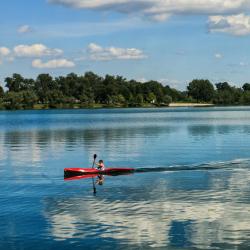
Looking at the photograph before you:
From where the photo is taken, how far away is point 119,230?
2761cm

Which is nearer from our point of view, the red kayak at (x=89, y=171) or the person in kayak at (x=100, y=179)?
the person in kayak at (x=100, y=179)

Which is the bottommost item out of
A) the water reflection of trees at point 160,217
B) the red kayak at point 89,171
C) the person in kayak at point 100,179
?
the water reflection of trees at point 160,217

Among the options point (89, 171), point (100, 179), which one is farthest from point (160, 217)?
point (89, 171)

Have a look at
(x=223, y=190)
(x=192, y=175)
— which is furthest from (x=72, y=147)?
(x=223, y=190)

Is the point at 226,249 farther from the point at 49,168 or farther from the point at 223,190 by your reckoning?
the point at 49,168

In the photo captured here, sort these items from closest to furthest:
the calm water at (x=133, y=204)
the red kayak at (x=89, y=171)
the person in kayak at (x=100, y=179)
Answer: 1. the calm water at (x=133, y=204)
2. the person in kayak at (x=100, y=179)
3. the red kayak at (x=89, y=171)

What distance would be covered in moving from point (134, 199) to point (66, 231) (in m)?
8.82

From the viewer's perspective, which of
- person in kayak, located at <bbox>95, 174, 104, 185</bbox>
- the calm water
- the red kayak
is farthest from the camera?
the red kayak

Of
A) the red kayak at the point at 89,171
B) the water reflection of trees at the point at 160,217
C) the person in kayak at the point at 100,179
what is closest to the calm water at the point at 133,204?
the water reflection of trees at the point at 160,217

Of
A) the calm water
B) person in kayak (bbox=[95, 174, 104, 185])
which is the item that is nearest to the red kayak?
person in kayak (bbox=[95, 174, 104, 185])

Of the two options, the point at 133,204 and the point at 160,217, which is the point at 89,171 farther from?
the point at 160,217

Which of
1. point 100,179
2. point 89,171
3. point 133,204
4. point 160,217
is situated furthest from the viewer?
Result: point 89,171

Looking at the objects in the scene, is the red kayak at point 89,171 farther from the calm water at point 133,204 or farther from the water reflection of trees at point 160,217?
the water reflection of trees at point 160,217

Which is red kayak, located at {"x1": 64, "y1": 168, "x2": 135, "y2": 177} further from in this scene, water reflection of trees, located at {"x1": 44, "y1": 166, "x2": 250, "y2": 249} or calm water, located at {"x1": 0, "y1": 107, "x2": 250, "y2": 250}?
water reflection of trees, located at {"x1": 44, "y1": 166, "x2": 250, "y2": 249}
